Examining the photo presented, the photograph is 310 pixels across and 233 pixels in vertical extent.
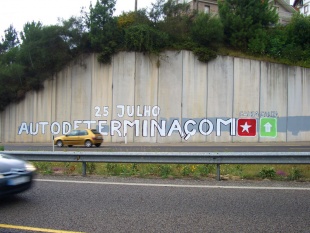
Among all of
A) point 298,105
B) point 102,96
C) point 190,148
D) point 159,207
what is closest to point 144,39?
point 102,96

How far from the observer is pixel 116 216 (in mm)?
5504

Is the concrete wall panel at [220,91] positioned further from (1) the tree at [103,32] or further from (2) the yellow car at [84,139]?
(2) the yellow car at [84,139]

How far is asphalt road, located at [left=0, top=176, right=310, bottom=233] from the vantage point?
197 inches

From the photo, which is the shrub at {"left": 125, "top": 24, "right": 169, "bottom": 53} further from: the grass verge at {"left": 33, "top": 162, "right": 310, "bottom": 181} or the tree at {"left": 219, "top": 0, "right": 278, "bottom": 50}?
the grass verge at {"left": 33, "top": 162, "right": 310, "bottom": 181}

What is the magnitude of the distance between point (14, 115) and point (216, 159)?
88.8 ft

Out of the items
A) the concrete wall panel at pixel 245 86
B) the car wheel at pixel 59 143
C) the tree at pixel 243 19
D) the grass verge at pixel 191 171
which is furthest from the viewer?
the tree at pixel 243 19

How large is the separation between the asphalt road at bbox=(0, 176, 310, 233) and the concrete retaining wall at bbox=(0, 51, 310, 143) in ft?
65.4

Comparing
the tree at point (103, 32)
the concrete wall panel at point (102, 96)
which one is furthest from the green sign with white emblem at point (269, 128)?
the tree at point (103, 32)

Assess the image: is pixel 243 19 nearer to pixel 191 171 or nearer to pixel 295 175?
pixel 191 171

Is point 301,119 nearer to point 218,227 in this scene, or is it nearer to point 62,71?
point 62,71

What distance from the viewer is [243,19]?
99.9 ft

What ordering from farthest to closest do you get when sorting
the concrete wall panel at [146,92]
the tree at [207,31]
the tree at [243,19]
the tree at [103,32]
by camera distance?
the tree at [243,19] → the tree at [103,32] → the tree at [207,31] → the concrete wall panel at [146,92]

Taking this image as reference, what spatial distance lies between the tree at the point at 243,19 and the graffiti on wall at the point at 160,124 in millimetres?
6842

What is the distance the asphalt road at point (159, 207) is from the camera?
500 centimetres
